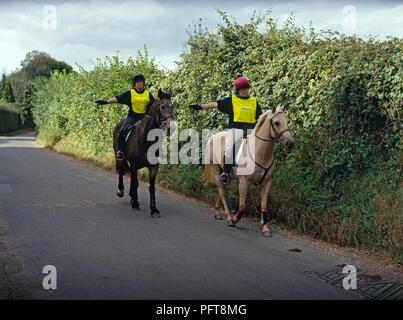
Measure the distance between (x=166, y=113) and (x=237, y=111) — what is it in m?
1.44

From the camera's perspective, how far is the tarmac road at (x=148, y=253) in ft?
15.3

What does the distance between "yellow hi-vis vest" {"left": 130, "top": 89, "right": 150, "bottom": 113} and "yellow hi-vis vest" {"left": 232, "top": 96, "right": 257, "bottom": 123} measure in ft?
8.09

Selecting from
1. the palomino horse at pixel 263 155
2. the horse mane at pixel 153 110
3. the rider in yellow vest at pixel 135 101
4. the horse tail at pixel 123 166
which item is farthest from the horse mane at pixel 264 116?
the horse tail at pixel 123 166

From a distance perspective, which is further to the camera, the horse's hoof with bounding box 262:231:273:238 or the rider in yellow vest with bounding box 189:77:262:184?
the rider in yellow vest with bounding box 189:77:262:184

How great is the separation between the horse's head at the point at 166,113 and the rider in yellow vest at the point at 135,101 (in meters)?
0.75

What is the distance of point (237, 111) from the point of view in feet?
25.5

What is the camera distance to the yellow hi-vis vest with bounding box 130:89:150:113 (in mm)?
9359

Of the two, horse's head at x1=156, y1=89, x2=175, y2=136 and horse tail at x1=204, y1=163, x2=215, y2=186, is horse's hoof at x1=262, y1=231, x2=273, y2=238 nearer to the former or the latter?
horse tail at x1=204, y1=163, x2=215, y2=186

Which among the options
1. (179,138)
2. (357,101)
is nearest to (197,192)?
(179,138)

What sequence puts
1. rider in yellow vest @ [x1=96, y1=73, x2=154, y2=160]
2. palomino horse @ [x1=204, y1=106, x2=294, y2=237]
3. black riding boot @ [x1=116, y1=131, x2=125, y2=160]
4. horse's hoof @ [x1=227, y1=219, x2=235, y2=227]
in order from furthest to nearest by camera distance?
black riding boot @ [x1=116, y1=131, x2=125, y2=160]
rider in yellow vest @ [x1=96, y1=73, x2=154, y2=160]
horse's hoof @ [x1=227, y1=219, x2=235, y2=227]
palomino horse @ [x1=204, y1=106, x2=294, y2=237]

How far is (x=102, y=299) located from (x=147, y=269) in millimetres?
1034

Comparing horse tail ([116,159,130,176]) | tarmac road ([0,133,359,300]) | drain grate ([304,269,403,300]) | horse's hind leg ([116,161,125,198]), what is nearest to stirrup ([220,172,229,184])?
tarmac road ([0,133,359,300])
